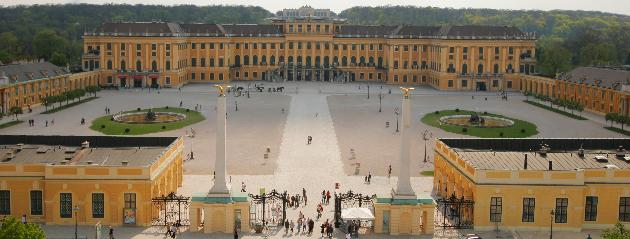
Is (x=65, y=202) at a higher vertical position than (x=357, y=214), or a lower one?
higher

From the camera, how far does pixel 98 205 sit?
38.0 m

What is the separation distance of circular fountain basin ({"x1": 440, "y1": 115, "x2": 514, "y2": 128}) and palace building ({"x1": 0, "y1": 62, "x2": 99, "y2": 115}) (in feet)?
161

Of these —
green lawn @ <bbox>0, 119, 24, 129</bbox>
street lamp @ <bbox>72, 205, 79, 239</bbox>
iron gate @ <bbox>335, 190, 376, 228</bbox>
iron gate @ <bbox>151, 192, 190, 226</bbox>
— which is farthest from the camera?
green lawn @ <bbox>0, 119, 24, 129</bbox>

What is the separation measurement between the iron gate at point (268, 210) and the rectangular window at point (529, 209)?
491 inches

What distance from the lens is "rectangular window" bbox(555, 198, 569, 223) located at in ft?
124

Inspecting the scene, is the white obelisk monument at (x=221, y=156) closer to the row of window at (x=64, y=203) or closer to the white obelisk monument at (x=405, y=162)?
the row of window at (x=64, y=203)

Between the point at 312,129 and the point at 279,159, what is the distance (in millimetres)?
16644

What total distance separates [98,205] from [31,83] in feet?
193

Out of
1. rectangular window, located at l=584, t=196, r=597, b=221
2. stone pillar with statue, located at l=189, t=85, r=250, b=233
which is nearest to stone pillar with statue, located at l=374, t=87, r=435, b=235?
stone pillar with statue, located at l=189, t=85, r=250, b=233

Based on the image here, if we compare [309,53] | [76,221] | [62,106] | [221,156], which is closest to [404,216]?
[221,156]

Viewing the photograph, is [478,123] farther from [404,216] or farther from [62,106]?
[62,106]

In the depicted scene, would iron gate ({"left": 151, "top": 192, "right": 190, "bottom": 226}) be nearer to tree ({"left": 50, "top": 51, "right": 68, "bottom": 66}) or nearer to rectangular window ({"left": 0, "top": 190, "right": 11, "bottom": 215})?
rectangular window ({"left": 0, "top": 190, "right": 11, "bottom": 215})

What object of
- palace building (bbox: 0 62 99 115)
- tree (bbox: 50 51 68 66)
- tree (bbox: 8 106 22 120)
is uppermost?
tree (bbox: 50 51 68 66)

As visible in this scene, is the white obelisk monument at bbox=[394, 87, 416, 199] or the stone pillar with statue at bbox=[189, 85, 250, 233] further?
the white obelisk monument at bbox=[394, 87, 416, 199]
